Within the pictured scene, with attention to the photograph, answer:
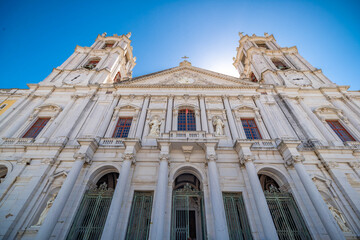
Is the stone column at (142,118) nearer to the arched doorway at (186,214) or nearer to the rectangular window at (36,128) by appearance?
the arched doorway at (186,214)

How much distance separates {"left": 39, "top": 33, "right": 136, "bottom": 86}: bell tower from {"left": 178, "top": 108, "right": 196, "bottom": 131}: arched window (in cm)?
935

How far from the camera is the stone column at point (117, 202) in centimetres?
705

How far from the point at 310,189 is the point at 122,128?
41.7 ft

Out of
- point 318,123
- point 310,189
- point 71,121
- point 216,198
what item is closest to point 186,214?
point 216,198

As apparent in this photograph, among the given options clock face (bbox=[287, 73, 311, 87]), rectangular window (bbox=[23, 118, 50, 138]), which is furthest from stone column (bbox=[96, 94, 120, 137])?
clock face (bbox=[287, 73, 311, 87])

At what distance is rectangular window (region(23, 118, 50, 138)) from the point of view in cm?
1255

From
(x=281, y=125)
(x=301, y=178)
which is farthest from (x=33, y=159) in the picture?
(x=281, y=125)

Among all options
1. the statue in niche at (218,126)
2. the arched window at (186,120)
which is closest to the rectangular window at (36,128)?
the arched window at (186,120)

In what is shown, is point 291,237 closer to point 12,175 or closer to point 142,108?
point 142,108

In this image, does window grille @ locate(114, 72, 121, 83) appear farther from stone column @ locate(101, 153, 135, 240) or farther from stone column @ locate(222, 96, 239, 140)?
stone column @ locate(101, 153, 135, 240)

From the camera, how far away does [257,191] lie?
27.1 feet

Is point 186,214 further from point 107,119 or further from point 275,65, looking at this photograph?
point 275,65

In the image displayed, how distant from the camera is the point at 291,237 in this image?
780cm

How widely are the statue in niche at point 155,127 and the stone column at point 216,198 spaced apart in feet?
13.1
